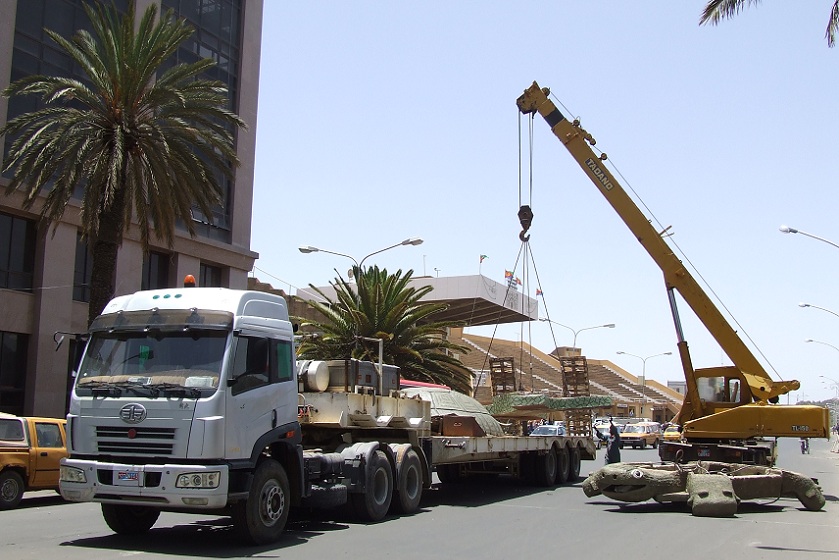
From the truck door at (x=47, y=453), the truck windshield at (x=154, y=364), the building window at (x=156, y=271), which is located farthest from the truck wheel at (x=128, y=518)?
the building window at (x=156, y=271)

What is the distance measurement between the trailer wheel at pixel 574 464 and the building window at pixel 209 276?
16612mm

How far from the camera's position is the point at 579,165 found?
23.2m

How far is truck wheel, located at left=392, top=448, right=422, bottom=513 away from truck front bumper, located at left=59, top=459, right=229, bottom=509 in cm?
445

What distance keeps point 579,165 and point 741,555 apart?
555 inches

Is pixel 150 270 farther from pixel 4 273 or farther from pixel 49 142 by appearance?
pixel 49 142

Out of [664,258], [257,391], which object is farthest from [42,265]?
[257,391]

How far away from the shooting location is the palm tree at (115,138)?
20.7m

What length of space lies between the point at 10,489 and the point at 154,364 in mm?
6522

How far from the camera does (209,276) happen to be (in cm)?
3384

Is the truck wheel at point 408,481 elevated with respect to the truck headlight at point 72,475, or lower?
lower

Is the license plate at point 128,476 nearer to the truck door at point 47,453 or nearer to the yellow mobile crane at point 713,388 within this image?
the truck door at point 47,453

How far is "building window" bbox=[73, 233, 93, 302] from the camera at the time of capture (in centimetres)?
2839

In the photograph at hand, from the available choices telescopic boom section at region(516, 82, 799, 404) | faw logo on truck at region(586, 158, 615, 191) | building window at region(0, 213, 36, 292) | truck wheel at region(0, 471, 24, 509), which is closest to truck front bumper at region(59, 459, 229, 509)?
truck wheel at region(0, 471, 24, 509)

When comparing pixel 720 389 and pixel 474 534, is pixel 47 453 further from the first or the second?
pixel 720 389
